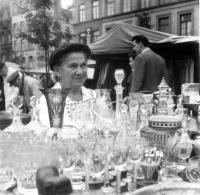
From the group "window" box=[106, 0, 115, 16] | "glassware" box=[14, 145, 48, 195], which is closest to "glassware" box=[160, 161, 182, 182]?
"glassware" box=[14, 145, 48, 195]

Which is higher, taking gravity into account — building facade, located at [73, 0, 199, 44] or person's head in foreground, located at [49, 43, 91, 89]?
building facade, located at [73, 0, 199, 44]

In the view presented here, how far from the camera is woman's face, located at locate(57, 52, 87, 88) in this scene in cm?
190

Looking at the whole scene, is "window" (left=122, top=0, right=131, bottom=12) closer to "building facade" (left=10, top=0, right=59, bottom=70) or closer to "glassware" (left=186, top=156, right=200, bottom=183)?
"building facade" (left=10, top=0, right=59, bottom=70)

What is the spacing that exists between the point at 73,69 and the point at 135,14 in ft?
46.4

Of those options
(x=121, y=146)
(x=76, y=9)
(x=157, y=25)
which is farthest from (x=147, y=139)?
(x=76, y=9)

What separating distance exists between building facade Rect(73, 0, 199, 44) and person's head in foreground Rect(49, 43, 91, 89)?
39.1 feet

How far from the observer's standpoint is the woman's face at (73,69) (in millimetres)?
1901

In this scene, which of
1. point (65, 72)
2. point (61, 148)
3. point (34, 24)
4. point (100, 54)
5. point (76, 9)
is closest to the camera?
point (61, 148)

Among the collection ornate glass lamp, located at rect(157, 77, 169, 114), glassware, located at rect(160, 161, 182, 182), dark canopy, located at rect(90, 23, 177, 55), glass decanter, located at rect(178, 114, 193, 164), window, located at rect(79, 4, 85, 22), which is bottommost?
glassware, located at rect(160, 161, 182, 182)

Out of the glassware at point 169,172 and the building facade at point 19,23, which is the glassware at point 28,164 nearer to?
the glassware at point 169,172

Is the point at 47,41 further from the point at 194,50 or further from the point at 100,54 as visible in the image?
the point at 194,50

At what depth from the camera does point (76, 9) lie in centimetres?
2173

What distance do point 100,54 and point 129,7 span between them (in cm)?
1342

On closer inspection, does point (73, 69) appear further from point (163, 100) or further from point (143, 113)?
point (163, 100)
